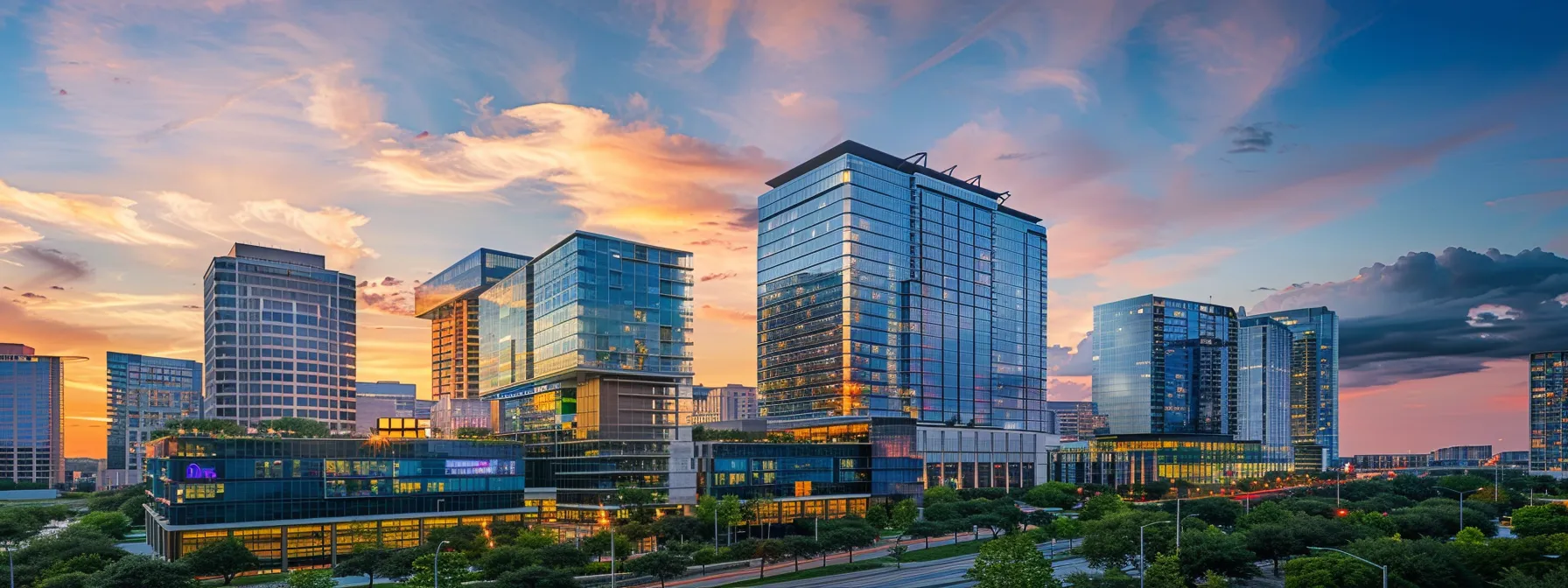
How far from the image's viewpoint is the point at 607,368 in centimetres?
16088

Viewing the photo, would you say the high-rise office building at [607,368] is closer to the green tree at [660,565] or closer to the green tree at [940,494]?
the green tree at [940,494]

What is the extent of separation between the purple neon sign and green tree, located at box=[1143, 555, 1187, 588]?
110 metres

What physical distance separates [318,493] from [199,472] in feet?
47.0

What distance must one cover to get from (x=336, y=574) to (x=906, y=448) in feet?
387

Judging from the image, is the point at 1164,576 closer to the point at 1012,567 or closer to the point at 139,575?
the point at 1012,567

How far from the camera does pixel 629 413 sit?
6491 inches

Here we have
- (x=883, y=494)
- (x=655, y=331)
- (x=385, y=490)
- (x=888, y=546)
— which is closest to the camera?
(x=385, y=490)

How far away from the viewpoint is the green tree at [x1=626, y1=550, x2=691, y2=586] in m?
94.2

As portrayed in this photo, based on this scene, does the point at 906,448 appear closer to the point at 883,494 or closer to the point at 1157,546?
the point at 883,494

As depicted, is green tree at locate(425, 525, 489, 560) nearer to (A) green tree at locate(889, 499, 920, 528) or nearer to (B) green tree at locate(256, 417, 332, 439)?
(B) green tree at locate(256, 417, 332, 439)

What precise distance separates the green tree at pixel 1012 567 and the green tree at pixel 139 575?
234 feet

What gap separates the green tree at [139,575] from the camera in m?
76.4

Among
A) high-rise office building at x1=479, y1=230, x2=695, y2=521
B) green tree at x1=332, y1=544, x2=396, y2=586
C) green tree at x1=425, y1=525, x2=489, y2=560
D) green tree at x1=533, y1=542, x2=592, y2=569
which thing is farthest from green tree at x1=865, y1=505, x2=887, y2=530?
green tree at x1=332, y1=544, x2=396, y2=586

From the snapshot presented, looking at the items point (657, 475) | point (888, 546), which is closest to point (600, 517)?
point (657, 475)
